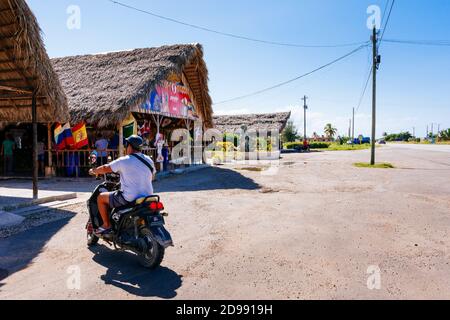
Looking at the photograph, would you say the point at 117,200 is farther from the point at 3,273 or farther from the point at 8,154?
the point at 8,154

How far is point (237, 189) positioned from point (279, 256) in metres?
6.08

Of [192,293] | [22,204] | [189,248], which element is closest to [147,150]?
[22,204]

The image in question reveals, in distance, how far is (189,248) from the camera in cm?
504

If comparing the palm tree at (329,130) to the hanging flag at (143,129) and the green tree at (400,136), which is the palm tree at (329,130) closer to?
the green tree at (400,136)

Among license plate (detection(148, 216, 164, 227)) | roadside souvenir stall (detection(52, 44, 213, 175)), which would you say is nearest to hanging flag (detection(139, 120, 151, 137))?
roadside souvenir stall (detection(52, 44, 213, 175))

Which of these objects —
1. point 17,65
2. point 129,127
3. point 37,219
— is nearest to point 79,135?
point 129,127

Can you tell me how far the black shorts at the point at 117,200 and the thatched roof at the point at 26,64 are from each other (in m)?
4.93

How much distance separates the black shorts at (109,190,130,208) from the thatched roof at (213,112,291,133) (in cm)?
3203

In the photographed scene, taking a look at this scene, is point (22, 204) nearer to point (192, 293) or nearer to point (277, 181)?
point (192, 293)

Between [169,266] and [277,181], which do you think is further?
[277,181]

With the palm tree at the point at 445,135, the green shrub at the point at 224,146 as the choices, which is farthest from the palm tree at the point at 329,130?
the green shrub at the point at 224,146

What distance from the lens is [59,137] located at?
13195 mm

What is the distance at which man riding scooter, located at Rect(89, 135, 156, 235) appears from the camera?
437 centimetres

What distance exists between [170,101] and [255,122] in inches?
848
